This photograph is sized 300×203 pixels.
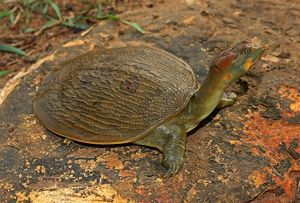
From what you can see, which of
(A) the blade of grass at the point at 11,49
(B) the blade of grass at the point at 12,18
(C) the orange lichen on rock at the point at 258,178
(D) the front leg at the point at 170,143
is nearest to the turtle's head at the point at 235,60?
(D) the front leg at the point at 170,143

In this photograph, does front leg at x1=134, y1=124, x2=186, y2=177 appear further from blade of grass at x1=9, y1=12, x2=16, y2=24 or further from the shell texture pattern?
blade of grass at x1=9, y1=12, x2=16, y2=24

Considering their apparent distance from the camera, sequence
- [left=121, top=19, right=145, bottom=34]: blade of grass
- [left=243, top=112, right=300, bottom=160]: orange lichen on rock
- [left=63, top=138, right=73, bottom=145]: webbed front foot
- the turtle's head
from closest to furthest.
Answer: the turtle's head < [left=243, top=112, right=300, bottom=160]: orange lichen on rock < [left=63, top=138, right=73, bottom=145]: webbed front foot < [left=121, top=19, right=145, bottom=34]: blade of grass

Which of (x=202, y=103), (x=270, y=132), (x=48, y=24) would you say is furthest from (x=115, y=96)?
(x=48, y=24)

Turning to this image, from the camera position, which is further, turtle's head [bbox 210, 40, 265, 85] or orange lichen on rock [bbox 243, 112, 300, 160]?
orange lichen on rock [bbox 243, 112, 300, 160]

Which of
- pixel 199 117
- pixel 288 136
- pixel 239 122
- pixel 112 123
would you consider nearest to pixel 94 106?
pixel 112 123

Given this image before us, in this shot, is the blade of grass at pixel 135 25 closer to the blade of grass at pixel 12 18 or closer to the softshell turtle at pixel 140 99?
the softshell turtle at pixel 140 99

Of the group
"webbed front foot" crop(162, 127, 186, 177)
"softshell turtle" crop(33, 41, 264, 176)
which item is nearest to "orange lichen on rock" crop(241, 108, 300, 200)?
"softshell turtle" crop(33, 41, 264, 176)

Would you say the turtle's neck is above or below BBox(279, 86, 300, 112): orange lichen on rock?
above
